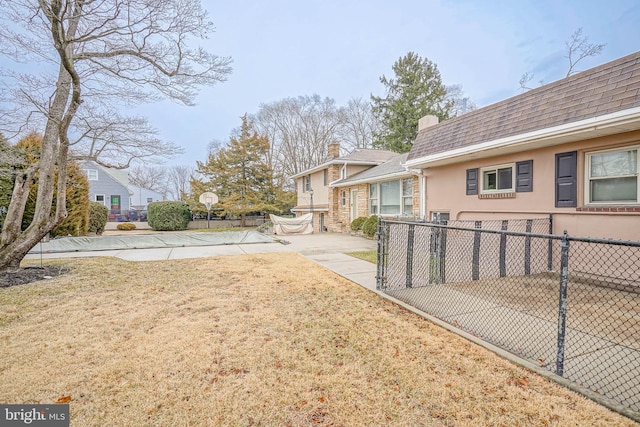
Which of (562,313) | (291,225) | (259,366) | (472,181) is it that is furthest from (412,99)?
(259,366)

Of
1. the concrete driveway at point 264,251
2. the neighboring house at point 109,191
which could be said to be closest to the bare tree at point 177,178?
the neighboring house at point 109,191

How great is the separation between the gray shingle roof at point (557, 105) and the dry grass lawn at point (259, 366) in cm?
431

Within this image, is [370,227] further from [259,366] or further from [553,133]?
[259,366]

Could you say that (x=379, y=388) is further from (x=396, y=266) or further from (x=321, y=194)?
(x=321, y=194)

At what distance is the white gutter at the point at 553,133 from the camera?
4.30 meters

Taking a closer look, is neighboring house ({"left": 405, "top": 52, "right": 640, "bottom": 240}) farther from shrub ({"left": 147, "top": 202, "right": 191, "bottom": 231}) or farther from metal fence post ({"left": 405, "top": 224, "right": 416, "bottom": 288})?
shrub ({"left": 147, "top": 202, "right": 191, "bottom": 231})

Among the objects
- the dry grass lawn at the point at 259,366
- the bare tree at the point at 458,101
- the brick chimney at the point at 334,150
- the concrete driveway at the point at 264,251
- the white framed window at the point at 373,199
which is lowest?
the dry grass lawn at the point at 259,366

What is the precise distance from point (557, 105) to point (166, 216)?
2239 cm

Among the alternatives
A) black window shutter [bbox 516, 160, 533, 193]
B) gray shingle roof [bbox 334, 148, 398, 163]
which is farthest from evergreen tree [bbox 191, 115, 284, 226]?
black window shutter [bbox 516, 160, 533, 193]

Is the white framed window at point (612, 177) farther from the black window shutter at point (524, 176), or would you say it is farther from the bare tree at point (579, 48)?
the bare tree at point (579, 48)

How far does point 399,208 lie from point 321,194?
7.28m

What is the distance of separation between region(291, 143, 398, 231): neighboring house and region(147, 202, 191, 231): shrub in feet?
32.6

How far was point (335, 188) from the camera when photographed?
55.6ft

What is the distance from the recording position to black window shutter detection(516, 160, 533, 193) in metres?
6.04
